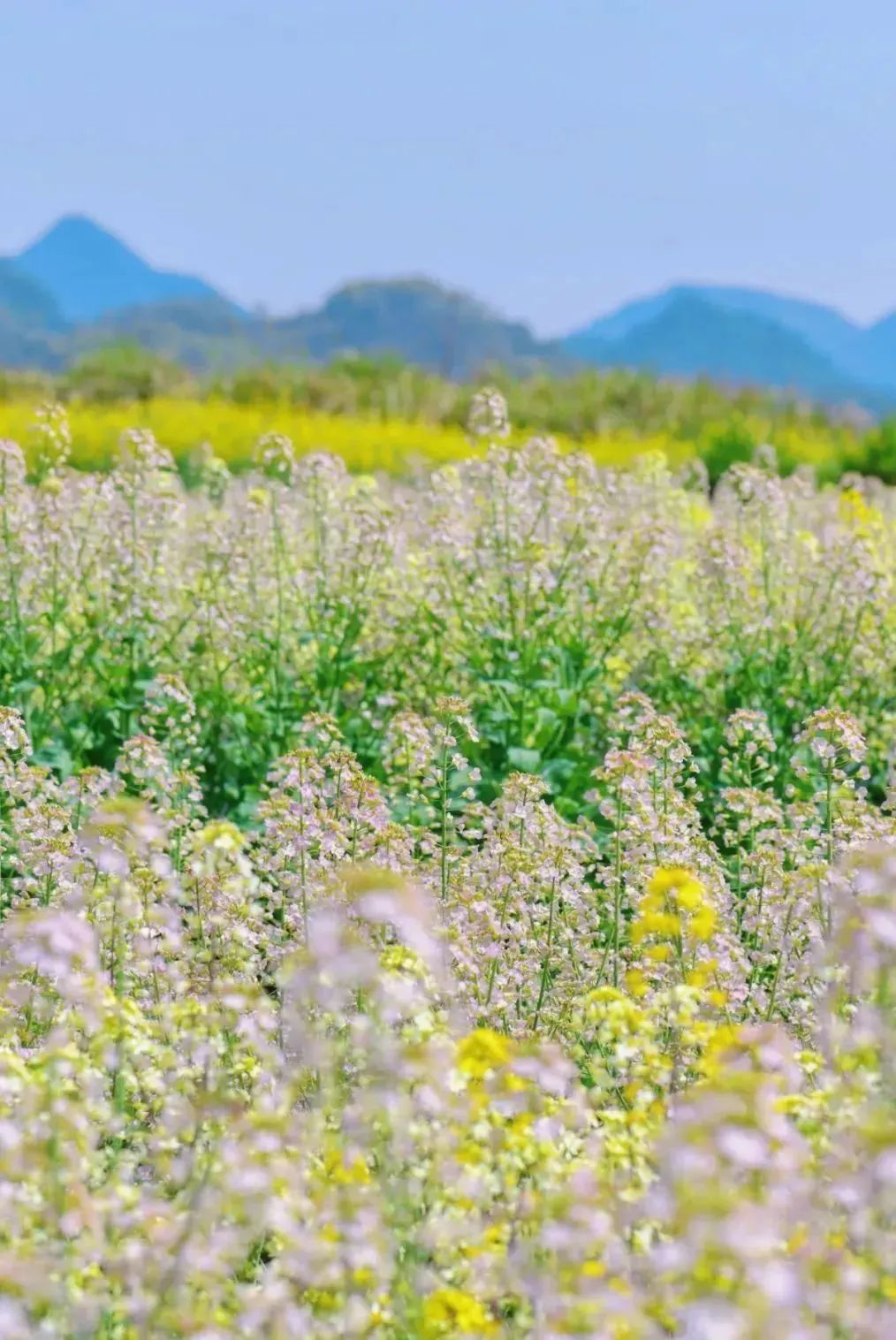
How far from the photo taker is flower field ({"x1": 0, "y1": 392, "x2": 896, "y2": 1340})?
7.72ft

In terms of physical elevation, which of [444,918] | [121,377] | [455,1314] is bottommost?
[121,377]

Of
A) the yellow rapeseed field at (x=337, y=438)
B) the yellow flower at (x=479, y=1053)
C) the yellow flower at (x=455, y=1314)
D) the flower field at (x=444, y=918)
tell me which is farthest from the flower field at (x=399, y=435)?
the yellow flower at (x=455, y=1314)

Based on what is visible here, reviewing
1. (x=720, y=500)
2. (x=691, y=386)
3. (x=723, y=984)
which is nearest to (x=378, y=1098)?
(x=723, y=984)

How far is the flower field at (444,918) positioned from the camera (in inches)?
92.7

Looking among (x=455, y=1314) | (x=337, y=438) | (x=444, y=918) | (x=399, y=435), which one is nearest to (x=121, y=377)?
(x=399, y=435)

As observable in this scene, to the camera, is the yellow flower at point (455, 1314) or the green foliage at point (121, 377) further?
the green foliage at point (121, 377)

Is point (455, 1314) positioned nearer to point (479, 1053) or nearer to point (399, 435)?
point (479, 1053)

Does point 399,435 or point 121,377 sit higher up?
point 399,435

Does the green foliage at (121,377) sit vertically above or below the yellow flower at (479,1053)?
below

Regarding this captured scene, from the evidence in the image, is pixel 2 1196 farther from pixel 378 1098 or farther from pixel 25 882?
pixel 25 882

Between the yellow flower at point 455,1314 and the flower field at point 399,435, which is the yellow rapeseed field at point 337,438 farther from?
the yellow flower at point 455,1314

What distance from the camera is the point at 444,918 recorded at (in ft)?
14.9

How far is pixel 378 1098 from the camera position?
2348 mm

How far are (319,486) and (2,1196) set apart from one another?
5.14m
